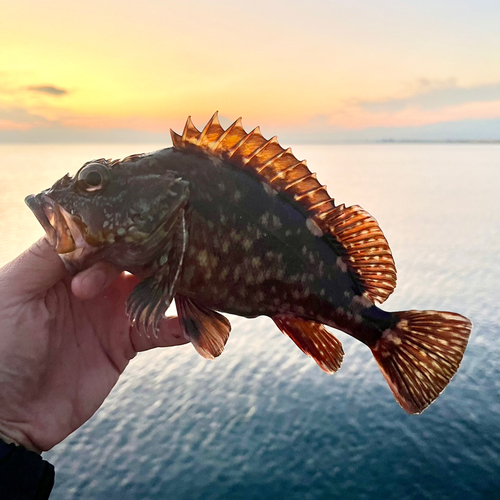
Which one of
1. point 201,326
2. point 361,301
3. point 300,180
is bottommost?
point 201,326

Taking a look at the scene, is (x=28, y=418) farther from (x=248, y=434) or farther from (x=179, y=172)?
(x=248, y=434)

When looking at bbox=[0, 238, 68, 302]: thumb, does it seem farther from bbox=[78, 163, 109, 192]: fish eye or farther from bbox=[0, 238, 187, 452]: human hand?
bbox=[78, 163, 109, 192]: fish eye

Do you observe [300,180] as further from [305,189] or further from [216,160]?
[216,160]

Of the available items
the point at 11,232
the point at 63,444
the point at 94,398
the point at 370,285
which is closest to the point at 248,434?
the point at 63,444

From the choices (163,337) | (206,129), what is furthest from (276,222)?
(163,337)

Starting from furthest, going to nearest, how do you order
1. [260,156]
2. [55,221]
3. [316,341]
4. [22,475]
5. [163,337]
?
[163,337]
[316,341]
[22,475]
[260,156]
[55,221]

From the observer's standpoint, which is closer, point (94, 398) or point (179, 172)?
point (179, 172)

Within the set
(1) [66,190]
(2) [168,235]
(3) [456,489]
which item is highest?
(1) [66,190]
